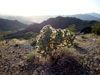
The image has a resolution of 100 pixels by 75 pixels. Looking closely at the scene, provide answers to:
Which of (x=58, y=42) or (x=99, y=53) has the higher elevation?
(x=58, y=42)

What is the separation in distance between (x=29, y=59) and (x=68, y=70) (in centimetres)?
260

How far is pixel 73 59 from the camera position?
734cm

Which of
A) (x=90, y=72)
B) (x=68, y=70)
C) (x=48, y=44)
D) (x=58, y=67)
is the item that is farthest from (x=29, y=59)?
(x=90, y=72)

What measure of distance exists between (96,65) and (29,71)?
364 centimetres

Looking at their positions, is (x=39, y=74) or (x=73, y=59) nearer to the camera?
(x=39, y=74)

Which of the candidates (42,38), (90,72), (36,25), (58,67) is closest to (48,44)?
(42,38)

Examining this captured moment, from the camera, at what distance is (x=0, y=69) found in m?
6.86

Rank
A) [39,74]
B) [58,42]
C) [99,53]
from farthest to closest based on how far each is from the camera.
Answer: [99,53]
[58,42]
[39,74]

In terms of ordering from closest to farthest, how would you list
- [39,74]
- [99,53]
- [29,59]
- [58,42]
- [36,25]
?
[39,74] → [58,42] → [29,59] → [99,53] → [36,25]

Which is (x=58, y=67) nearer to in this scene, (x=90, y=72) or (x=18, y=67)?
(x=90, y=72)

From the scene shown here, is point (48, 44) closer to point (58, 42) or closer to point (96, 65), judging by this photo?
point (58, 42)

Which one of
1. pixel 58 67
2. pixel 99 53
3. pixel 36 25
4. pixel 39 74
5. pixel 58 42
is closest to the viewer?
pixel 39 74

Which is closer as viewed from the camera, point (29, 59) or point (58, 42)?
point (58, 42)

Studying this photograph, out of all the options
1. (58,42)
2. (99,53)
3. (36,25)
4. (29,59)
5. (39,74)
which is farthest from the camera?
(36,25)
